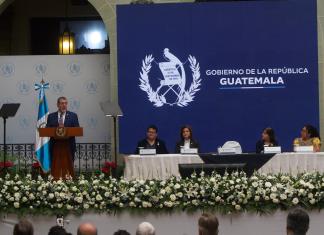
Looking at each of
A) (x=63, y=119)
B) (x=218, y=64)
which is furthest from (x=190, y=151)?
(x=218, y=64)

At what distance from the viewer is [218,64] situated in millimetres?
16109

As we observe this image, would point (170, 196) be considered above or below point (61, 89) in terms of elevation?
below

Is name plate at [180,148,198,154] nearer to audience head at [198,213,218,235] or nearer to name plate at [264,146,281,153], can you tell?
name plate at [264,146,281,153]

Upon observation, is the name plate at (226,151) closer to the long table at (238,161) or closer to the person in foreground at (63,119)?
the long table at (238,161)

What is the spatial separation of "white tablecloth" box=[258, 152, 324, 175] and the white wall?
6178mm

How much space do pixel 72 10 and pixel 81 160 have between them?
5.13 m

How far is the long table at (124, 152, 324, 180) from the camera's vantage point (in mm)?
11938

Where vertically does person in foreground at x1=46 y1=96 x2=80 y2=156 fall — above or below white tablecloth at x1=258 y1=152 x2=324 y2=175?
above

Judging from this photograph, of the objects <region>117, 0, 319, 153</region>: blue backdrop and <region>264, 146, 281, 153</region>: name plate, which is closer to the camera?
<region>264, 146, 281, 153</region>: name plate

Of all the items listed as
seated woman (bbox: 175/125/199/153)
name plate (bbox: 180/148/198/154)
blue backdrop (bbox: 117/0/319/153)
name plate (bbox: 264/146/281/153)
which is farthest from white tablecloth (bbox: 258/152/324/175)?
blue backdrop (bbox: 117/0/319/153)

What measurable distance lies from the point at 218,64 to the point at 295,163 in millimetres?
4378

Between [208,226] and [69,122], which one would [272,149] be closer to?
[69,122]

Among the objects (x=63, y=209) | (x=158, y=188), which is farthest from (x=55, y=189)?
(x=158, y=188)

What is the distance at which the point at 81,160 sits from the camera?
17.4 meters
